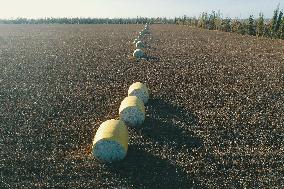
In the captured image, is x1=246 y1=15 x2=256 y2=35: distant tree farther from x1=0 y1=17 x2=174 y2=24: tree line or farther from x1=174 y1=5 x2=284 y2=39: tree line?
x1=0 y1=17 x2=174 y2=24: tree line

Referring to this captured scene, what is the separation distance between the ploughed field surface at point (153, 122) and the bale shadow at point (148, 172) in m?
0.03

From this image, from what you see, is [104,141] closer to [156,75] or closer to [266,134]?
[266,134]

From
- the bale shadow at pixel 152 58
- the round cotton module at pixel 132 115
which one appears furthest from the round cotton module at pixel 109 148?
the bale shadow at pixel 152 58

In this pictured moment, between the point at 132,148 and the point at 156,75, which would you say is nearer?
the point at 132,148

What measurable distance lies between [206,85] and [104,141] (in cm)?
961

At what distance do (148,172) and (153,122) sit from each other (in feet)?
12.7

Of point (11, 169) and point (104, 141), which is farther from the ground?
point (104, 141)

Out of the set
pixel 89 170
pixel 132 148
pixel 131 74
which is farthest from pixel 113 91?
pixel 89 170

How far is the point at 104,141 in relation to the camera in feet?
35.3

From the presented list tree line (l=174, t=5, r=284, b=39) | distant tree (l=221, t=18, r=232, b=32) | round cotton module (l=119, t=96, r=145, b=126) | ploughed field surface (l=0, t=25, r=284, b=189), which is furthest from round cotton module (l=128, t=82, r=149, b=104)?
distant tree (l=221, t=18, r=232, b=32)

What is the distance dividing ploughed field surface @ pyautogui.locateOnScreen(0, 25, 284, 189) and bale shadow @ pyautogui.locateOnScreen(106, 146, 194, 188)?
3 cm

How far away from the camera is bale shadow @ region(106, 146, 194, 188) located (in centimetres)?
968

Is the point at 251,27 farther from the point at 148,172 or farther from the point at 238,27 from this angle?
the point at 148,172

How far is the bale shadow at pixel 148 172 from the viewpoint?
9680 mm
